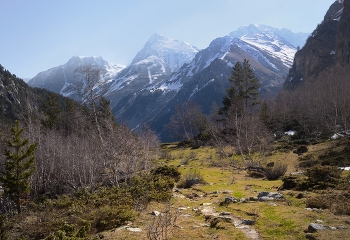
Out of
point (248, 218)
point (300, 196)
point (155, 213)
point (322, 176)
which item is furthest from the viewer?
point (322, 176)

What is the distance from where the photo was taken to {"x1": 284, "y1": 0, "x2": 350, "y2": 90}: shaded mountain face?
87.9 metres

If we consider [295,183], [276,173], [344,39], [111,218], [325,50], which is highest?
[344,39]

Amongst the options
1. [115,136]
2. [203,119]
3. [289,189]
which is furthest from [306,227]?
[203,119]

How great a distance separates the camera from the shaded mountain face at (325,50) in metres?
87.9

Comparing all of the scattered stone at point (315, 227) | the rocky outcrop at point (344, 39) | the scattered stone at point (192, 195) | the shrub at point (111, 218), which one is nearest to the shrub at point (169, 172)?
the scattered stone at point (192, 195)

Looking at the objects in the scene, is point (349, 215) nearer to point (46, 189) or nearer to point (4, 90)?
point (46, 189)

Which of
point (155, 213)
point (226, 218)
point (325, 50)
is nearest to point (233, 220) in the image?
point (226, 218)

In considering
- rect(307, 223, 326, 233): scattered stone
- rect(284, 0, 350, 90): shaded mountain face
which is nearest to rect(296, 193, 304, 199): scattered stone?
rect(307, 223, 326, 233): scattered stone

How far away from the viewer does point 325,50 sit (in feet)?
342

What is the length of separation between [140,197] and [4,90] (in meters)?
116

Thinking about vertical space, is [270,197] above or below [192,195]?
above

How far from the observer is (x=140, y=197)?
1328 centimetres

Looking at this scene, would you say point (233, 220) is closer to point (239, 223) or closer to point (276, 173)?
point (239, 223)

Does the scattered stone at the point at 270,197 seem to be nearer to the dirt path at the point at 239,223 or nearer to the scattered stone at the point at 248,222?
the dirt path at the point at 239,223
